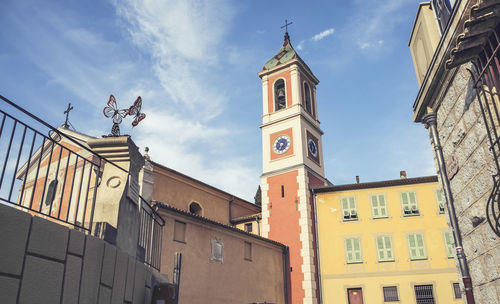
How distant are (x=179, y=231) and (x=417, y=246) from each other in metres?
13.2

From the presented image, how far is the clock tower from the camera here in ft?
74.9

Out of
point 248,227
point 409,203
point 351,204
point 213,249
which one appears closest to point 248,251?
point 213,249

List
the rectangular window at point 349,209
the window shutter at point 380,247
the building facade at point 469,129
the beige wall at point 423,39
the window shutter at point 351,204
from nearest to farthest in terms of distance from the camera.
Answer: the building facade at point 469,129 → the beige wall at point 423,39 → the window shutter at point 380,247 → the rectangular window at point 349,209 → the window shutter at point 351,204

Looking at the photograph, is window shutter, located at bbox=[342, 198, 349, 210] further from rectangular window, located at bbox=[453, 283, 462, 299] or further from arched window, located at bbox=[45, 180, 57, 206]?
arched window, located at bbox=[45, 180, 57, 206]

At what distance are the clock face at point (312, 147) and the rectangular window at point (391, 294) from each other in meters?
9.84

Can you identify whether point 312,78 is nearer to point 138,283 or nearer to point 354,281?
point 354,281

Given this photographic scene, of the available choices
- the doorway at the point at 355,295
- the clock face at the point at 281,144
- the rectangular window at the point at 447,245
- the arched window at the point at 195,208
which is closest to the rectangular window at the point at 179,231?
the arched window at the point at 195,208

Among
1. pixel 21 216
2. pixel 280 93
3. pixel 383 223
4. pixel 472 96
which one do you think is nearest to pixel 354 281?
pixel 383 223

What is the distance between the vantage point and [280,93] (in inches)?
1153

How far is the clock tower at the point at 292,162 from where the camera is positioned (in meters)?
22.8

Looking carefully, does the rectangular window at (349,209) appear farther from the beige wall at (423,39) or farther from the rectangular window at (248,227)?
the beige wall at (423,39)

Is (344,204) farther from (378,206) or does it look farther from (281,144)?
(281,144)

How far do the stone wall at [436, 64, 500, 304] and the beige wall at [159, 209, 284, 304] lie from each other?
11967 millimetres

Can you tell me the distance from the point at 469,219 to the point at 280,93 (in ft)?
79.7
